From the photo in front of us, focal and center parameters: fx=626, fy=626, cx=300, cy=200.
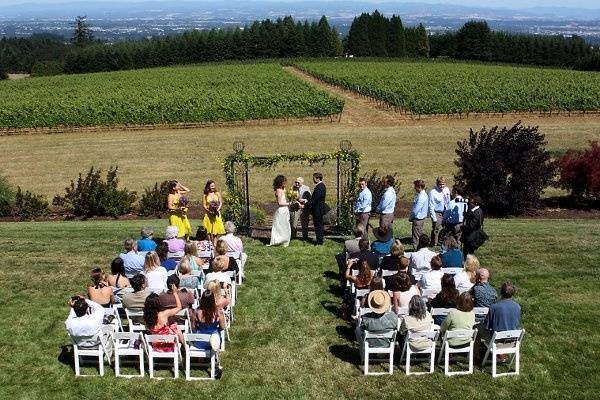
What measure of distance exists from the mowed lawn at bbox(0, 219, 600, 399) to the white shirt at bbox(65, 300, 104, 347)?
22.8 inches

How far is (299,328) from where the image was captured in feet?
36.0

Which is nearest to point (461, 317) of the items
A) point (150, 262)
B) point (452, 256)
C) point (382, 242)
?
point (452, 256)

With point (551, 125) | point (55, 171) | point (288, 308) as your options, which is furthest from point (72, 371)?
point (551, 125)

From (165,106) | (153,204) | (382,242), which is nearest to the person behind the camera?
(382,242)

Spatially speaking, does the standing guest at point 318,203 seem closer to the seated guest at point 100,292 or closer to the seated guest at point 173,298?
the seated guest at point 173,298

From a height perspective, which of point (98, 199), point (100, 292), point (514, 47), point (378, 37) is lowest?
A: point (98, 199)

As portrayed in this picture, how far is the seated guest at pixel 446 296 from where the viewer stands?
9.73 metres

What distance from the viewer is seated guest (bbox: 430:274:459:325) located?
9.73 meters

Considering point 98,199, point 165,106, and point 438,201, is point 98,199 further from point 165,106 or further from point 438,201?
point 165,106

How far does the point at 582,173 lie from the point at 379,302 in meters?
15.0

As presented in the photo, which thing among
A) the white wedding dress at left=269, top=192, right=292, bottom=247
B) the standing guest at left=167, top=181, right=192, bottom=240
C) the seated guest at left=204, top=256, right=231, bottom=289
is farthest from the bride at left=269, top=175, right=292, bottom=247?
the seated guest at left=204, top=256, right=231, bottom=289

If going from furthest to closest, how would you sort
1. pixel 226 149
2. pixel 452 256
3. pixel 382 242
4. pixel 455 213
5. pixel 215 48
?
pixel 215 48 < pixel 226 149 < pixel 455 213 < pixel 382 242 < pixel 452 256

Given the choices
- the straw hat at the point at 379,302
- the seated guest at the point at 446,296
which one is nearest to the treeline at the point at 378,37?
the seated guest at the point at 446,296

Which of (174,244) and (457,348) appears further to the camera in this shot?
(174,244)
